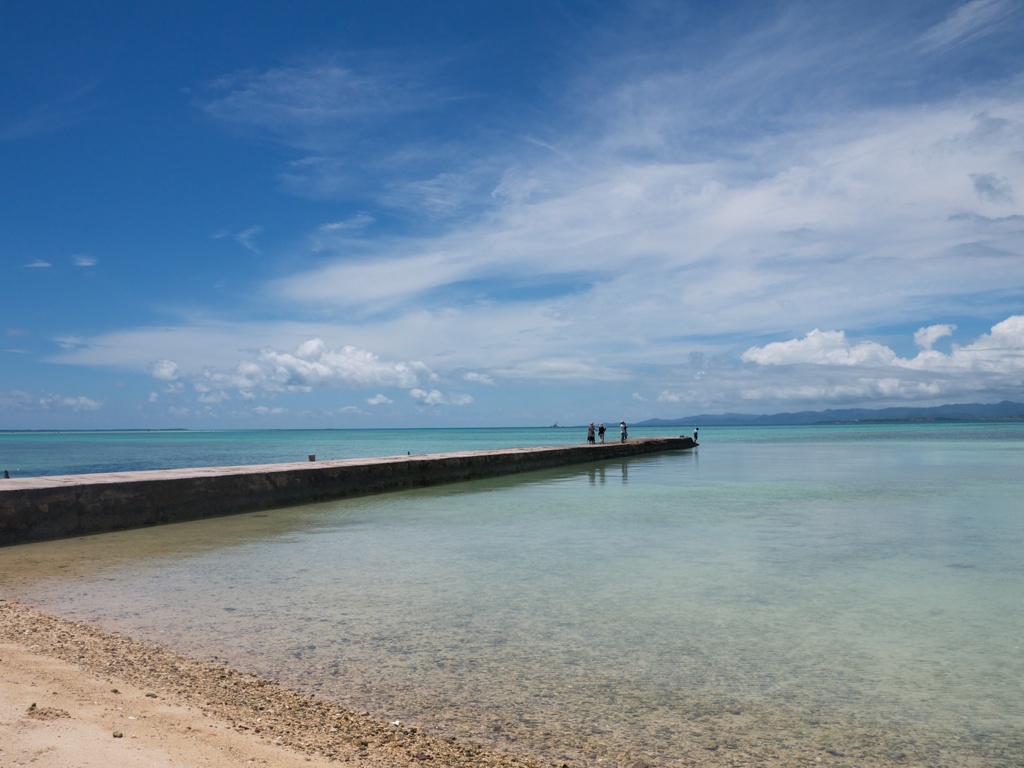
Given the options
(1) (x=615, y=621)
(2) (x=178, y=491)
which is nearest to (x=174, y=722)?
(1) (x=615, y=621)

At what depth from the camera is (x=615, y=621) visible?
6.10 m

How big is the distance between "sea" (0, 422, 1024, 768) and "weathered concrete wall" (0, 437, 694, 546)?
0.53 metres

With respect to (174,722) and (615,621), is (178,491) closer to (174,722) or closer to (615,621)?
(615,621)

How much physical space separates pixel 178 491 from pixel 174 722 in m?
9.68

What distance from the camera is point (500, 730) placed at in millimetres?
3916

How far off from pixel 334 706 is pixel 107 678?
55.6 inches

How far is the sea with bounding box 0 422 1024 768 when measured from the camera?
399 cm

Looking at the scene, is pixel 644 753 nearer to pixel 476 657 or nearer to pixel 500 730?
pixel 500 730

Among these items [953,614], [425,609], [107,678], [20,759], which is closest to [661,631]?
[425,609]

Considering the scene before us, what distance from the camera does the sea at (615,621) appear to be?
3988 millimetres

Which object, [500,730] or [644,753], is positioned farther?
[500,730]

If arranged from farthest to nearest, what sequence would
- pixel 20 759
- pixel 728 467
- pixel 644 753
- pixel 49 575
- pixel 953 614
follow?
pixel 728 467 → pixel 49 575 → pixel 953 614 → pixel 644 753 → pixel 20 759

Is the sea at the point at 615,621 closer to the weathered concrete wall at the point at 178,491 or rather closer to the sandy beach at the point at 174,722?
the sandy beach at the point at 174,722

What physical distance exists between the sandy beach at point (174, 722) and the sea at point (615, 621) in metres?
0.25
